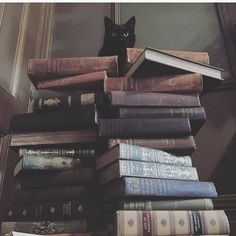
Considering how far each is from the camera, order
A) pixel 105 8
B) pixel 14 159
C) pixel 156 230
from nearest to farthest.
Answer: pixel 156 230 → pixel 14 159 → pixel 105 8

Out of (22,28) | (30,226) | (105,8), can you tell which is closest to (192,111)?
(30,226)

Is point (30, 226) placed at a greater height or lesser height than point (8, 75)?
lesser

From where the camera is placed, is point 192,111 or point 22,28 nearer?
point 192,111

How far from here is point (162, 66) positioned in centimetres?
63

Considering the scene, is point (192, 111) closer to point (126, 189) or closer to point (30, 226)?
point (126, 189)

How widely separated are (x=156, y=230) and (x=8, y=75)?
0.59 m

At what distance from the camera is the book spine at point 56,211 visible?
0.53m

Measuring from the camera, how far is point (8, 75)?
85 cm

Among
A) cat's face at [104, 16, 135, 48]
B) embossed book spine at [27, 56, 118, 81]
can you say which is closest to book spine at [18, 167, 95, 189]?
embossed book spine at [27, 56, 118, 81]

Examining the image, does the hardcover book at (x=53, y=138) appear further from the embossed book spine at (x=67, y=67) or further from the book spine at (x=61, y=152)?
the embossed book spine at (x=67, y=67)

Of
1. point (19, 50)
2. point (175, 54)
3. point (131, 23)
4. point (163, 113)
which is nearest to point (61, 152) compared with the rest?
point (163, 113)

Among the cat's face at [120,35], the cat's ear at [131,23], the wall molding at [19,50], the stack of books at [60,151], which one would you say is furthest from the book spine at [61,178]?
the cat's ear at [131,23]

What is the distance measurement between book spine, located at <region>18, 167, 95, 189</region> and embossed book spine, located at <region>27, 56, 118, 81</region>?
220mm

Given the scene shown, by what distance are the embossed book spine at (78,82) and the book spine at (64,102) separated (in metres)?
0.03
